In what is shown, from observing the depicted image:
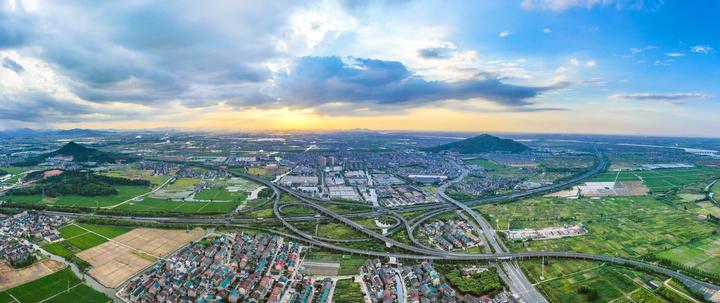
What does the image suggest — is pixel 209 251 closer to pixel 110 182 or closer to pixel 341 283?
pixel 341 283

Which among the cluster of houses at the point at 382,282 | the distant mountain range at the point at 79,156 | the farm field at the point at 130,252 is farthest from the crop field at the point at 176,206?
the distant mountain range at the point at 79,156

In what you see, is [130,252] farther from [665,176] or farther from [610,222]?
[665,176]

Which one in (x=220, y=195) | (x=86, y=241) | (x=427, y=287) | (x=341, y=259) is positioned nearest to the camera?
(x=427, y=287)

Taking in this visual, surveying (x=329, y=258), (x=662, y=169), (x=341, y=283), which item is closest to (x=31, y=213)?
(x=329, y=258)

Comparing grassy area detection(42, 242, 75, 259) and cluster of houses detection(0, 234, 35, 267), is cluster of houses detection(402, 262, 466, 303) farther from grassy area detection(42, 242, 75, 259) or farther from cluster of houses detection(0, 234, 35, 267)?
cluster of houses detection(0, 234, 35, 267)

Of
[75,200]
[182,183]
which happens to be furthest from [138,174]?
[75,200]

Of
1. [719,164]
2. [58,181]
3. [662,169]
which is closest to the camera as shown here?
[58,181]
